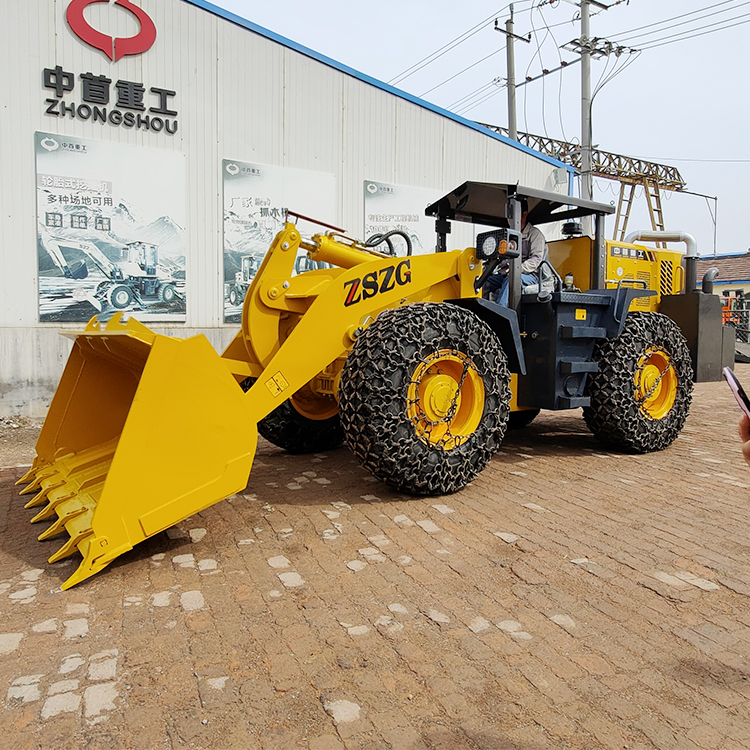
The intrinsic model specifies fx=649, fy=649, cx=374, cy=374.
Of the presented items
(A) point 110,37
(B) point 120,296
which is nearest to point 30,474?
(B) point 120,296

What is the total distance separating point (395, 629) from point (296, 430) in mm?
3254

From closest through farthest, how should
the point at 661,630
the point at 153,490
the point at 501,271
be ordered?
the point at 661,630
the point at 153,490
the point at 501,271

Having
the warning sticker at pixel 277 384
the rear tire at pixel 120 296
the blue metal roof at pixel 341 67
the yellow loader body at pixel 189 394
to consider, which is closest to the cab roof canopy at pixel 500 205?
the yellow loader body at pixel 189 394

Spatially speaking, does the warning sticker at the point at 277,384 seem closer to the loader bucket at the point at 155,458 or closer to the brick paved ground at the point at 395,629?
the loader bucket at the point at 155,458

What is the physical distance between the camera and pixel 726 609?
9.46 feet

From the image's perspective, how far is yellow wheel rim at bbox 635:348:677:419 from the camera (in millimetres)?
5801

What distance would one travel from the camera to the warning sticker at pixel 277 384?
13.3 ft

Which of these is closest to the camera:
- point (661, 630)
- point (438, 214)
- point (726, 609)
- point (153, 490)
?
point (661, 630)

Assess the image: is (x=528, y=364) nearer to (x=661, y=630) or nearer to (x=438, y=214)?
(x=438, y=214)

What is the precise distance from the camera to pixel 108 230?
26.0ft

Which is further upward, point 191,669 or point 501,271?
point 501,271

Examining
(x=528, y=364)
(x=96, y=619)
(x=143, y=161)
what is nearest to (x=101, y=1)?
(x=143, y=161)

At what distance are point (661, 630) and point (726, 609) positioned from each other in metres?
0.42

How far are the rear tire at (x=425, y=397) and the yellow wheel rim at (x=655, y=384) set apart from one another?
1754 mm
